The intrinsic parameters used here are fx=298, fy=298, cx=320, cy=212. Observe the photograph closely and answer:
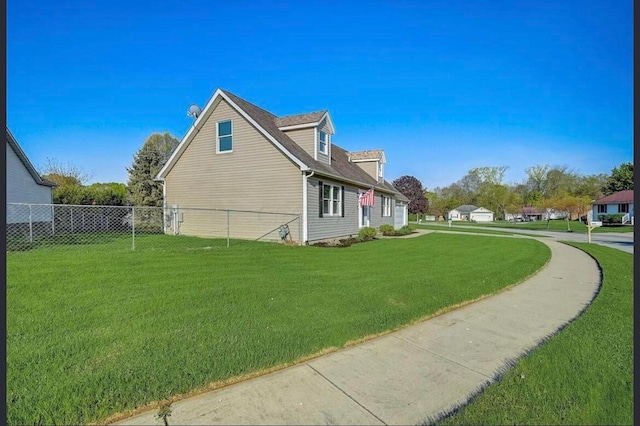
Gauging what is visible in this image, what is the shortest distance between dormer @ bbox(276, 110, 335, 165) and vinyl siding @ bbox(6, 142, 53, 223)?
43.2 feet

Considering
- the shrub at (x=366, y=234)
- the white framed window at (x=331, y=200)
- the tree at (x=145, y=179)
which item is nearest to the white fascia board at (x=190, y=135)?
the white framed window at (x=331, y=200)

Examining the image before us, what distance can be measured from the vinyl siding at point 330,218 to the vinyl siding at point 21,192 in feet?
45.6

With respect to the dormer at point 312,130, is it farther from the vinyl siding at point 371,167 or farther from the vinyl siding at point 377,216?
the vinyl siding at point 371,167

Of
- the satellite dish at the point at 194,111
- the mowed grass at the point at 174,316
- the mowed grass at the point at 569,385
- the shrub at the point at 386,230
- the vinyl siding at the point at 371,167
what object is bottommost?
the mowed grass at the point at 569,385

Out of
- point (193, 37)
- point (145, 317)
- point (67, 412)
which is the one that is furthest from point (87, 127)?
point (67, 412)

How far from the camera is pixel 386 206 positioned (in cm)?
2353

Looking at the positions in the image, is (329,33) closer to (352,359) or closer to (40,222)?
(352,359)

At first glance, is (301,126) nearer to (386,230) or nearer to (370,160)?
(386,230)

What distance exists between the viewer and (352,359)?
3072 mm

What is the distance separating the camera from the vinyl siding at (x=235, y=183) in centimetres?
1316

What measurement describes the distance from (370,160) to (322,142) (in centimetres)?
809

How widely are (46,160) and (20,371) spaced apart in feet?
126

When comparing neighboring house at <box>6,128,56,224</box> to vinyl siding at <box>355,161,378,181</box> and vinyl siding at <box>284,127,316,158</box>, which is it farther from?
vinyl siding at <box>355,161,378,181</box>

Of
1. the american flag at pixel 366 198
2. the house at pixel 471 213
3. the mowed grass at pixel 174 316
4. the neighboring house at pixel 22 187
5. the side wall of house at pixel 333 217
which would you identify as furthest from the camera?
the house at pixel 471 213
